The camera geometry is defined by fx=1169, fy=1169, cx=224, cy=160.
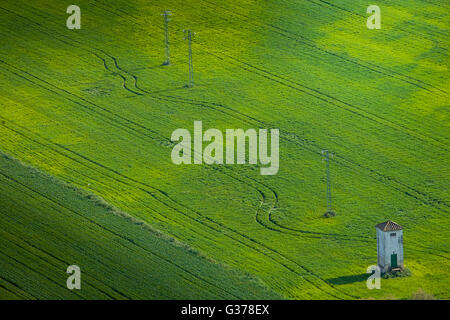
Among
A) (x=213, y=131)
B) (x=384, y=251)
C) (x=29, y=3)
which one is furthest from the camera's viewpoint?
(x=29, y=3)

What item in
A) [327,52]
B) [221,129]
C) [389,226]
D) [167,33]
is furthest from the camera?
[167,33]

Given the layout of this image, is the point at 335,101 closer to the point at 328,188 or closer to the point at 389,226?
the point at 328,188

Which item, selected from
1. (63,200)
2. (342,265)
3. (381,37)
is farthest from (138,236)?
(381,37)

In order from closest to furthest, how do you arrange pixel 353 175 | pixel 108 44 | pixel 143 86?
pixel 353 175 < pixel 143 86 < pixel 108 44

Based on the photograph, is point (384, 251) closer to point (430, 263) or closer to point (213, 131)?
point (430, 263)

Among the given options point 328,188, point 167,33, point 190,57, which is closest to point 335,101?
point 190,57

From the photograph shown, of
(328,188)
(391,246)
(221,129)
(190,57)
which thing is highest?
(190,57)

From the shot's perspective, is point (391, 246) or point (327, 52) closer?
point (391, 246)
